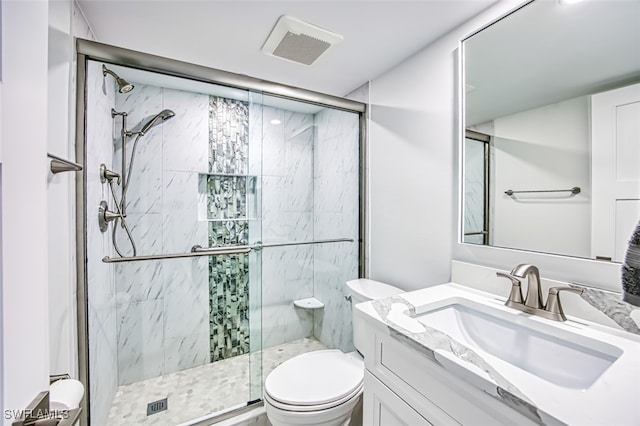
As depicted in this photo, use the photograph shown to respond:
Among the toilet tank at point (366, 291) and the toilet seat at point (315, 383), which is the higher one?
the toilet tank at point (366, 291)

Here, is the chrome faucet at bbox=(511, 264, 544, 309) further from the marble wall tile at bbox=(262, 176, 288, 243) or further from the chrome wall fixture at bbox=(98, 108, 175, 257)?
the chrome wall fixture at bbox=(98, 108, 175, 257)

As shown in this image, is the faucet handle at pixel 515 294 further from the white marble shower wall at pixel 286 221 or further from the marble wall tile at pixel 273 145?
the marble wall tile at pixel 273 145

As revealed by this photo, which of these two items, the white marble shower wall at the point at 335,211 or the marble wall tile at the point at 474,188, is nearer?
the marble wall tile at the point at 474,188

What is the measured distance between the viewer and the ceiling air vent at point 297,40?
1354 mm

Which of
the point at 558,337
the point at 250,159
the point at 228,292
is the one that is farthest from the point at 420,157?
the point at 228,292

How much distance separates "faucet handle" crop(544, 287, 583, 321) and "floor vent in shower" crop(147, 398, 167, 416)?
2.05 m

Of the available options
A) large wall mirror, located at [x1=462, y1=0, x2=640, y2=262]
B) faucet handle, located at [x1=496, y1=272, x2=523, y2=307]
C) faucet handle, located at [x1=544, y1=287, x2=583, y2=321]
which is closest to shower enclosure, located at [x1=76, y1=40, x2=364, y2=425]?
large wall mirror, located at [x1=462, y1=0, x2=640, y2=262]

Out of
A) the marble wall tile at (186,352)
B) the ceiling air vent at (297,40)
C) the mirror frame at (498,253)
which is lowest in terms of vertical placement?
the marble wall tile at (186,352)

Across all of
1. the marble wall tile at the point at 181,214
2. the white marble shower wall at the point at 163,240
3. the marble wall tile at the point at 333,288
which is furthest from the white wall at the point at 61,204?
the marble wall tile at the point at 333,288

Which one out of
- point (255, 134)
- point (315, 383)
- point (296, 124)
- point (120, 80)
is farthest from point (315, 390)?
point (120, 80)

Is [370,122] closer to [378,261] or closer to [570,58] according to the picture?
[378,261]

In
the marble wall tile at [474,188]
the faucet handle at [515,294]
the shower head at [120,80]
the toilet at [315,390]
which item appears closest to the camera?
the faucet handle at [515,294]

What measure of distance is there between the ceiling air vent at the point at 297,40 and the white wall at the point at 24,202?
3.54ft

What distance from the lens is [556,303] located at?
3.01ft
